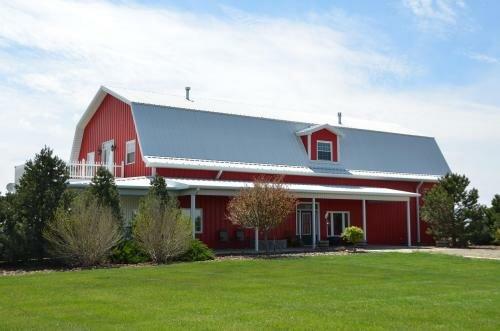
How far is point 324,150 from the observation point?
33.8 m

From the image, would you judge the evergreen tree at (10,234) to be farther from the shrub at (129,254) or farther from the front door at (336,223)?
the front door at (336,223)

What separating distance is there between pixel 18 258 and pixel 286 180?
14.4 meters

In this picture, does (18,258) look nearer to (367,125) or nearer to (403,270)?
(403,270)

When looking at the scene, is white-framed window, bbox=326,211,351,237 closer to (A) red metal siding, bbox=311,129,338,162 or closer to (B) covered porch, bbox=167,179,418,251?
(B) covered porch, bbox=167,179,418,251

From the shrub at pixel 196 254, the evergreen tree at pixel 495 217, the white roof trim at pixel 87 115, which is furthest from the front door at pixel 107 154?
the evergreen tree at pixel 495 217

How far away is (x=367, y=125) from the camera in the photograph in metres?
38.5

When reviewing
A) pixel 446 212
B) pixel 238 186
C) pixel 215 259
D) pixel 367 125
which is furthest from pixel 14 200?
pixel 367 125

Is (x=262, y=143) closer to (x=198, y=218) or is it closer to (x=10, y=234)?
(x=198, y=218)

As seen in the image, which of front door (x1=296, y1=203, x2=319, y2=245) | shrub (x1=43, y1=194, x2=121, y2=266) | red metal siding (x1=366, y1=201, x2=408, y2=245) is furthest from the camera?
red metal siding (x1=366, y1=201, x2=408, y2=245)

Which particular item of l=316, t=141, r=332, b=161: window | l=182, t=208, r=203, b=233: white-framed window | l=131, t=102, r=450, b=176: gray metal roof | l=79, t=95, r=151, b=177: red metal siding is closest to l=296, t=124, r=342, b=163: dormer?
l=316, t=141, r=332, b=161: window

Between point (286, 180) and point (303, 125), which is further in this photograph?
point (303, 125)

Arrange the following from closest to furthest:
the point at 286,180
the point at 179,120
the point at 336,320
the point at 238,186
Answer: the point at 336,320 → the point at 238,186 → the point at 179,120 → the point at 286,180

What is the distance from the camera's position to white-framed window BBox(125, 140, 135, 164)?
29141mm

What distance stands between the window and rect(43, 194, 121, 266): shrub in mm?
15337
